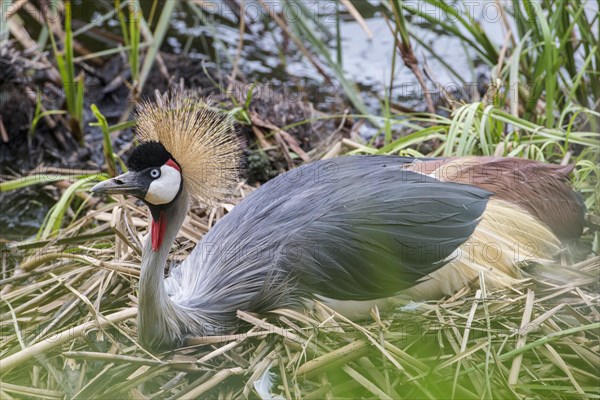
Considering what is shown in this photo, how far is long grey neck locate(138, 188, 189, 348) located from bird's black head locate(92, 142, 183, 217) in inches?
1.9

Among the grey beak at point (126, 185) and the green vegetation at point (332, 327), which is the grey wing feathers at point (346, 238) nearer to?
the green vegetation at point (332, 327)

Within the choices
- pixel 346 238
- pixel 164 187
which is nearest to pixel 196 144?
pixel 164 187

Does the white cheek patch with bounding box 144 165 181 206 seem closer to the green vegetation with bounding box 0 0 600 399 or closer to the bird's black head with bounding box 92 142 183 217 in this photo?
the bird's black head with bounding box 92 142 183 217

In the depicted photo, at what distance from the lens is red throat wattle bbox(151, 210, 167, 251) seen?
238 centimetres

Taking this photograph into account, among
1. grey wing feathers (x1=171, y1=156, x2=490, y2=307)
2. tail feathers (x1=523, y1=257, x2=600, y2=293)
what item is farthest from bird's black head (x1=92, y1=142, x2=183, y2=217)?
tail feathers (x1=523, y1=257, x2=600, y2=293)

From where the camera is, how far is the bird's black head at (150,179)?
231cm

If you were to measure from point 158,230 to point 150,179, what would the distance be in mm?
148

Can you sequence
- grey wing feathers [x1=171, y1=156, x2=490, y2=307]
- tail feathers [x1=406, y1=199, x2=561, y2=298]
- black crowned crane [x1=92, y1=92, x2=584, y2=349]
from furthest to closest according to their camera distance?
1. tail feathers [x1=406, y1=199, x2=561, y2=298]
2. grey wing feathers [x1=171, y1=156, x2=490, y2=307]
3. black crowned crane [x1=92, y1=92, x2=584, y2=349]

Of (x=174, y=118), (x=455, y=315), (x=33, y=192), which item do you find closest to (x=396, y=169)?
(x=455, y=315)

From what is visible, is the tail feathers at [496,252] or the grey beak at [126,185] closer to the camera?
the grey beak at [126,185]

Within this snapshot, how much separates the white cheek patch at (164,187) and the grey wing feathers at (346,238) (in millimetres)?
346

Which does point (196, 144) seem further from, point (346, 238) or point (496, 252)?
point (496, 252)

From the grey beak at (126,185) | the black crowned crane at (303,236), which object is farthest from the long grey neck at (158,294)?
the grey beak at (126,185)

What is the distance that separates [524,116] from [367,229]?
4.80 feet
